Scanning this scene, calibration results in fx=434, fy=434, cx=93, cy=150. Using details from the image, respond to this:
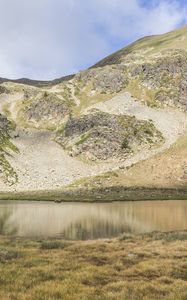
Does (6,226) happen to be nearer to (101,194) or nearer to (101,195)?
(101,195)

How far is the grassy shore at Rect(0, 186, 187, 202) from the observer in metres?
131

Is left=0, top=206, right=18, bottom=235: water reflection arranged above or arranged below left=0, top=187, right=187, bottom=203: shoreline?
below

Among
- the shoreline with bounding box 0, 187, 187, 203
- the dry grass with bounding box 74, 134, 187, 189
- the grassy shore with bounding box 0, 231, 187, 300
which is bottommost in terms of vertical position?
the grassy shore with bounding box 0, 231, 187, 300

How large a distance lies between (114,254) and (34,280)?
1221cm

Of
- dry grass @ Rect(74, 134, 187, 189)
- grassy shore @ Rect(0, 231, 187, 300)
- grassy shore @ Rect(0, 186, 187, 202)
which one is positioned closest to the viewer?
grassy shore @ Rect(0, 231, 187, 300)

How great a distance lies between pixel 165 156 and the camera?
18288cm

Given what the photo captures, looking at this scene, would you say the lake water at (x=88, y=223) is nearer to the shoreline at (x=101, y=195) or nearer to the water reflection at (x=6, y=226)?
the water reflection at (x=6, y=226)

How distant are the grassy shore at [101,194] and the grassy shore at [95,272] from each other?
8883 cm

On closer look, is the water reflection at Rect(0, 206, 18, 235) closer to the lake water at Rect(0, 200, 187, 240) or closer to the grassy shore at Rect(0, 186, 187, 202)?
the lake water at Rect(0, 200, 187, 240)

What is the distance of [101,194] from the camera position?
142875 mm

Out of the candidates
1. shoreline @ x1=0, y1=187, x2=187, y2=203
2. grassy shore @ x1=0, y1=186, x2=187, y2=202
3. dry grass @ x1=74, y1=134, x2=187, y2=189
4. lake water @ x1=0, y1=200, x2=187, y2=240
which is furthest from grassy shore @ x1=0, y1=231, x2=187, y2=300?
dry grass @ x1=74, y1=134, x2=187, y2=189

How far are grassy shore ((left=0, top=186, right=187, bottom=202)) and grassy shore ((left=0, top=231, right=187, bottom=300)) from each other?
291 feet

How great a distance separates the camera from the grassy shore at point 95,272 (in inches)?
833

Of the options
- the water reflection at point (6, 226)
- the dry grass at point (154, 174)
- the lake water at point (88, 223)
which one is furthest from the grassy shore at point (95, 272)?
the dry grass at point (154, 174)
